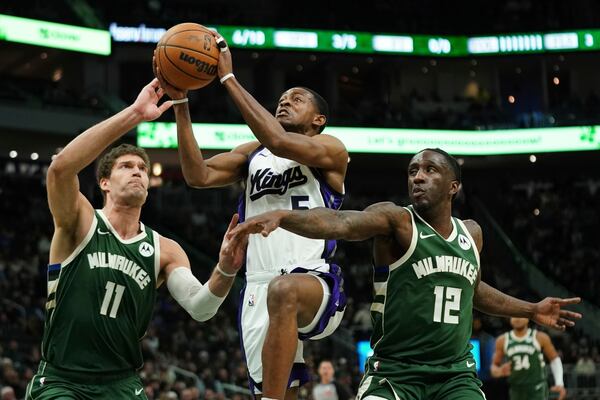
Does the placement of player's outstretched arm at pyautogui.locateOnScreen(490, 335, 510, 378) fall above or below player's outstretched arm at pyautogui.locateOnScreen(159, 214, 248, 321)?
below

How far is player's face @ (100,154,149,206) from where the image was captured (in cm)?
652

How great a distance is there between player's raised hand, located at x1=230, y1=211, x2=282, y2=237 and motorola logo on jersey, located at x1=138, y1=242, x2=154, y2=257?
1.20 meters

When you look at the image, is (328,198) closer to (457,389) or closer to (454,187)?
(454,187)

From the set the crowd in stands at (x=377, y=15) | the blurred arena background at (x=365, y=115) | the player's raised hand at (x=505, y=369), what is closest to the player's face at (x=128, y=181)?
the player's raised hand at (x=505, y=369)

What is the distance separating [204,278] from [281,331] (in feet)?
68.4

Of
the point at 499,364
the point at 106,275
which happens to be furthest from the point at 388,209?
the point at 499,364

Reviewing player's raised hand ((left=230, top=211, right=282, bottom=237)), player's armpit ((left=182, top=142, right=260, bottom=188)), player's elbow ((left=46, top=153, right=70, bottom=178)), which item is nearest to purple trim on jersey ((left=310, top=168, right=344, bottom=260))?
player's armpit ((left=182, top=142, right=260, bottom=188))

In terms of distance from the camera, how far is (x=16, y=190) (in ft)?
104

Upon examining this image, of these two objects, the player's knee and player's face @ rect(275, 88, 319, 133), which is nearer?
the player's knee

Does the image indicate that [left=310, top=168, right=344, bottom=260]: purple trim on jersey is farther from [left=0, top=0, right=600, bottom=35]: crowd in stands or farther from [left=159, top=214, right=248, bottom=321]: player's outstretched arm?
[left=0, top=0, right=600, bottom=35]: crowd in stands

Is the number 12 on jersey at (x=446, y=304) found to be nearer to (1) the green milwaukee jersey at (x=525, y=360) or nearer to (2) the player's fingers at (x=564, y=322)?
(2) the player's fingers at (x=564, y=322)

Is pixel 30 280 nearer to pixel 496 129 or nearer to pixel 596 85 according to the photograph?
pixel 496 129

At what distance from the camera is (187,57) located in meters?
6.46

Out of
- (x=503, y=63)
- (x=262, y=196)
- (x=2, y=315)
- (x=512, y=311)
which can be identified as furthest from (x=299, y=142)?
(x=503, y=63)
